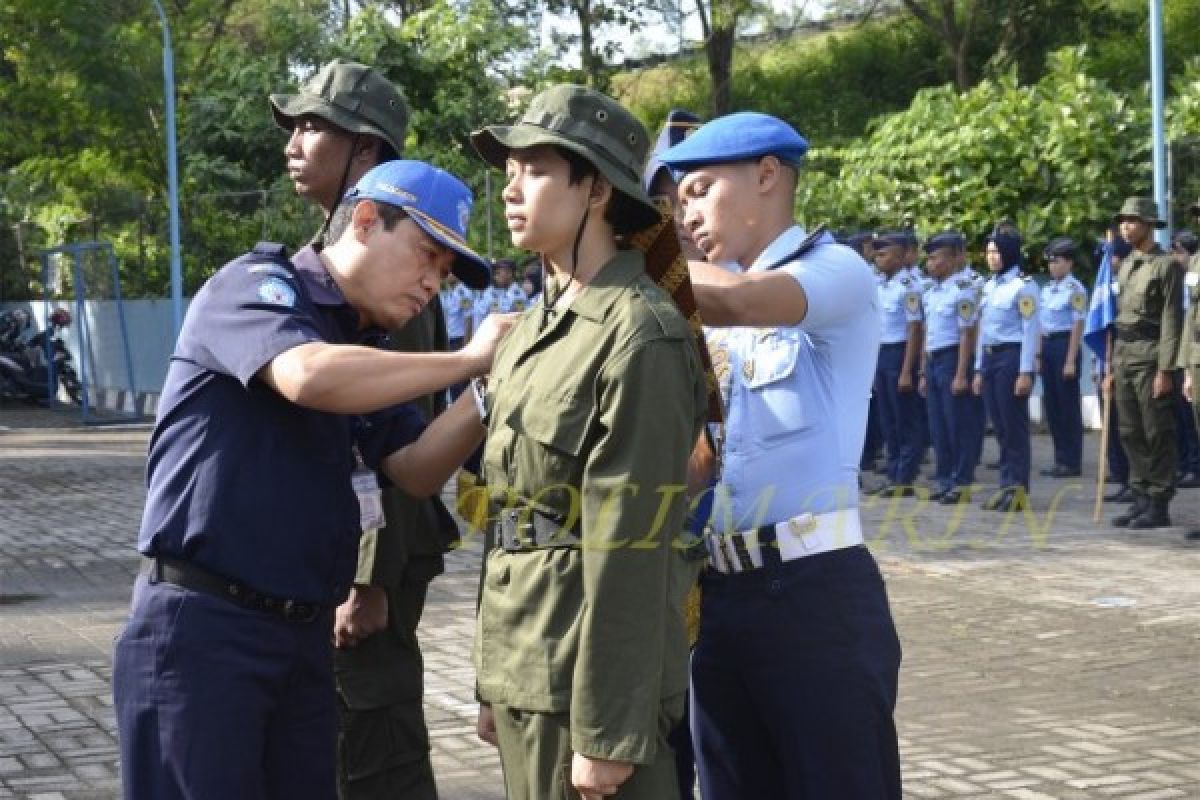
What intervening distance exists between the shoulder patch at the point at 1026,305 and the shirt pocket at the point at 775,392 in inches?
437

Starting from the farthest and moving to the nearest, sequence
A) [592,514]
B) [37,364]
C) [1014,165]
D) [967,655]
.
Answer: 1. [37,364]
2. [1014,165]
3. [967,655]
4. [592,514]

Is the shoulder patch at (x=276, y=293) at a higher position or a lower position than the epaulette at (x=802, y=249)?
lower

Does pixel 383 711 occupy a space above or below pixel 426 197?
below

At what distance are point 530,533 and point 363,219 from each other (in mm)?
858

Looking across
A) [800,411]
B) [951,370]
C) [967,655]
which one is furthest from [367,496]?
[951,370]

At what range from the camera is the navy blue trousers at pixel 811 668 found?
3742 millimetres

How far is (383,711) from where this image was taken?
15.2ft

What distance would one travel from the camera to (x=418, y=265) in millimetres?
3736

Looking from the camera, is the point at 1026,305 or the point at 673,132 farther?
the point at 1026,305

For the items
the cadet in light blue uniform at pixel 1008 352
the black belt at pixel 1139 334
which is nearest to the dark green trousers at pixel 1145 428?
the black belt at pixel 1139 334

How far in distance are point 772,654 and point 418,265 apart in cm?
111

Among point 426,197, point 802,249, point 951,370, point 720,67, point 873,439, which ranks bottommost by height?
point 873,439

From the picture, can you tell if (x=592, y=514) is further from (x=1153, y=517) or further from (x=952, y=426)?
(x=952, y=426)

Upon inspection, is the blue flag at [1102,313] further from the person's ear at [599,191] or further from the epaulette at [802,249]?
the person's ear at [599,191]
